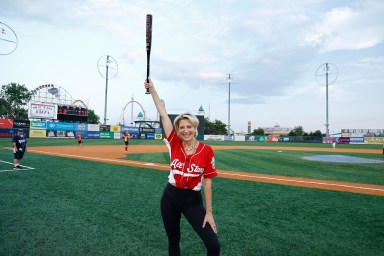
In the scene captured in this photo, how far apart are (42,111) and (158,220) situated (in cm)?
4794

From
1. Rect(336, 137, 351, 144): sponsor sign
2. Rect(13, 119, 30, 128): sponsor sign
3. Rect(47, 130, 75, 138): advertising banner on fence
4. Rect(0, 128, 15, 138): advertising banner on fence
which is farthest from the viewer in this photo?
Rect(336, 137, 351, 144): sponsor sign

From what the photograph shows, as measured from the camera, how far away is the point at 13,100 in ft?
274

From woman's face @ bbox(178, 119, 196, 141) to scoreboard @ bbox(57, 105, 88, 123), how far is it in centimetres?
4845

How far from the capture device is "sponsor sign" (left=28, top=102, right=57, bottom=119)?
4441cm

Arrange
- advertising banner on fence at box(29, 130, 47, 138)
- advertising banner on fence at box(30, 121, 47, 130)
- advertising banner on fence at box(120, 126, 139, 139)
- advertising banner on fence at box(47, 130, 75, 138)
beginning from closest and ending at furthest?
advertising banner on fence at box(29, 130, 47, 138) < advertising banner on fence at box(30, 121, 47, 130) < advertising banner on fence at box(47, 130, 75, 138) < advertising banner on fence at box(120, 126, 139, 139)

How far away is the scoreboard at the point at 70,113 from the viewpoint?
45188 mm

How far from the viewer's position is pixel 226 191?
24.6 ft

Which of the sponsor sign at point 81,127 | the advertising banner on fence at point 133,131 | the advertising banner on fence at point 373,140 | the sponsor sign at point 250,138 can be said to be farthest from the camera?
the sponsor sign at point 250,138

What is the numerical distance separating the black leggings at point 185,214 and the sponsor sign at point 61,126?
4631 cm

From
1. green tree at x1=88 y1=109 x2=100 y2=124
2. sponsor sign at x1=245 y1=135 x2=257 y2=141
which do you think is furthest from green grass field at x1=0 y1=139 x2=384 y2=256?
green tree at x1=88 y1=109 x2=100 y2=124

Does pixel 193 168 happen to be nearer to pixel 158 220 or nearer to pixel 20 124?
pixel 158 220

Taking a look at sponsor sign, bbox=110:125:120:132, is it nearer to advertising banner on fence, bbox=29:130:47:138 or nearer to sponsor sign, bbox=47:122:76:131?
sponsor sign, bbox=47:122:76:131

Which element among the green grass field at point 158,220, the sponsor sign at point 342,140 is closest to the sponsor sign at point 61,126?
the green grass field at point 158,220

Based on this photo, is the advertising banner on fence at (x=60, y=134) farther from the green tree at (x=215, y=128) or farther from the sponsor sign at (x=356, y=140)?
the green tree at (x=215, y=128)
